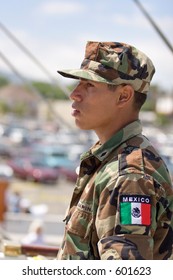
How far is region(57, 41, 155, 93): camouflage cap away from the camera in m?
1.98

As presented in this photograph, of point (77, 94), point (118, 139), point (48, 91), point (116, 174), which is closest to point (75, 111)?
point (77, 94)

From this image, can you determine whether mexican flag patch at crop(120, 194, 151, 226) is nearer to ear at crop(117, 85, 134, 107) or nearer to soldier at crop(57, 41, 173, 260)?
soldier at crop(57, 41, 173, 260)

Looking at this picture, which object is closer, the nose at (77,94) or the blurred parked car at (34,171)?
the nose at (77,94)

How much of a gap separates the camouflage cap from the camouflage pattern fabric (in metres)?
0.14

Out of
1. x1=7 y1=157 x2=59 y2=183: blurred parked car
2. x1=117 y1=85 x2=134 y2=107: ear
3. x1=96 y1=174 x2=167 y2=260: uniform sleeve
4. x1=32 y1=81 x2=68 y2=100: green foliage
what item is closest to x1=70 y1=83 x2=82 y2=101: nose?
x1=117 y1=85 x2=134 y2=107: ear

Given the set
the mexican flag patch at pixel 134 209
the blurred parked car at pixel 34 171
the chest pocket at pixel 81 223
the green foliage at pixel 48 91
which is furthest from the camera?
the blurred parked car at pixel 34 171

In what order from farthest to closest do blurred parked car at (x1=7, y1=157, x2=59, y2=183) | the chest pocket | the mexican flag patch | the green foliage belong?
blurred parked car at (x1=7, y1=157, x2=59, y2=183), the green foliage, the chest pocket, the mexican flag patch

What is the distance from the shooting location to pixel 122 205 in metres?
1.81

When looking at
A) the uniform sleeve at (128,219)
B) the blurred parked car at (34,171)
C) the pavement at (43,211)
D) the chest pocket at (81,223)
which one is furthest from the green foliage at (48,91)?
the uniform sleeve at (128,219)

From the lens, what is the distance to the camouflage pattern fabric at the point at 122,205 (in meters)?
1.81

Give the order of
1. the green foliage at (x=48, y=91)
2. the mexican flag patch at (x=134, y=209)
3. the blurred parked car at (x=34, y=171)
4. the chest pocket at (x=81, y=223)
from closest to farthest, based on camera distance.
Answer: the mexican flag patch at (x=134, y=209) < the chest pocket at (x=81, y=223) < the green foliage at (x=48, y=91) < the blurred parked car at (x=34, y=171)

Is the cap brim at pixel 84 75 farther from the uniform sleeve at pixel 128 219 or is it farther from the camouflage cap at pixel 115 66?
the uniform sleeve at pixel 128 219

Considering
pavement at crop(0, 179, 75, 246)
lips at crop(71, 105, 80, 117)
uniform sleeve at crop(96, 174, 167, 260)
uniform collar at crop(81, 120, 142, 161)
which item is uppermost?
pavement at crop(0, 179, 75, 246)
